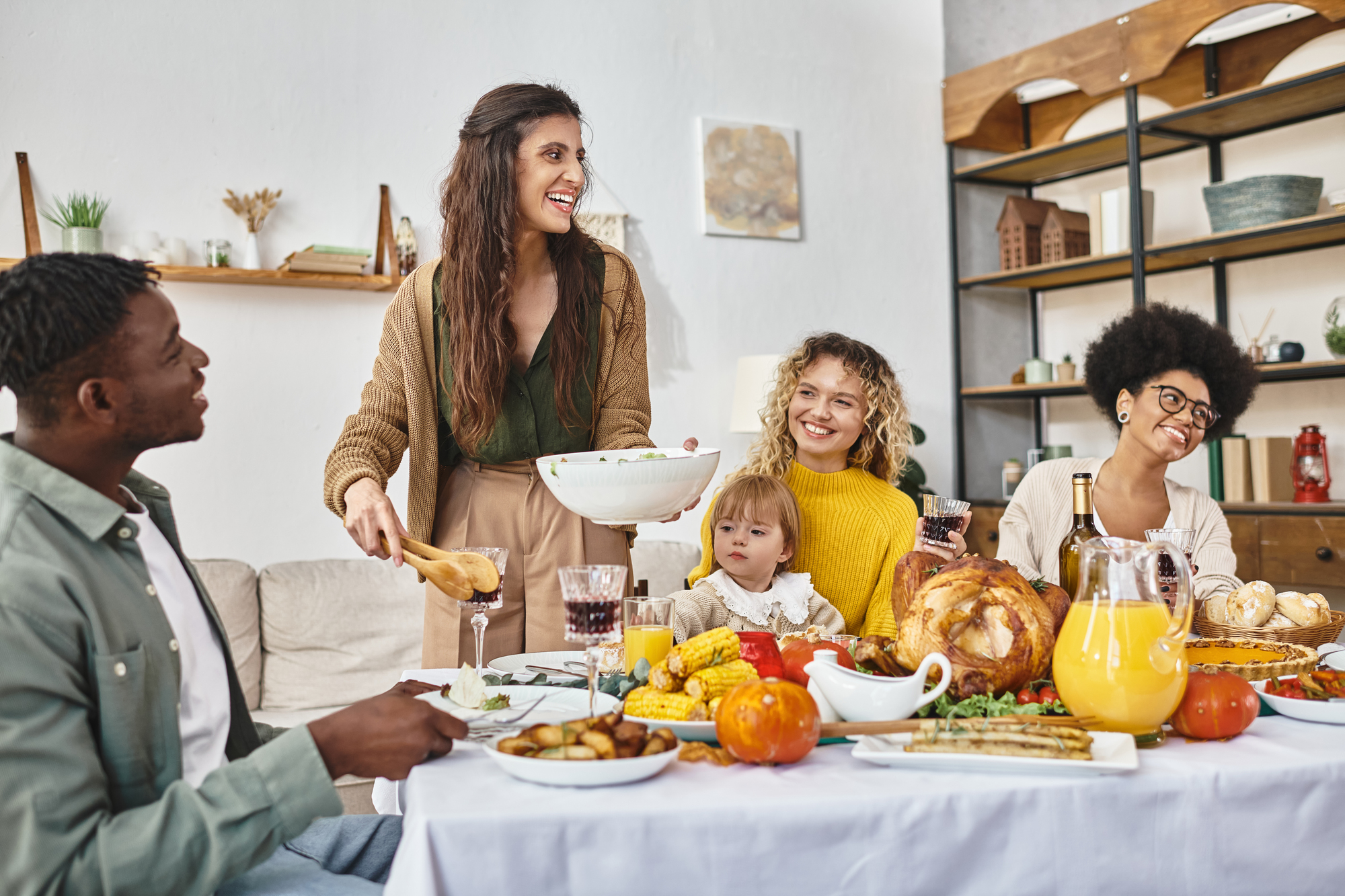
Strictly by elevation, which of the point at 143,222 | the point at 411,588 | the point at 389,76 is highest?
the point at 389,76

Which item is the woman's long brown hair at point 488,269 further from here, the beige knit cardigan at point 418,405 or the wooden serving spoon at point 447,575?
the wooden serving spoon at point 447,575

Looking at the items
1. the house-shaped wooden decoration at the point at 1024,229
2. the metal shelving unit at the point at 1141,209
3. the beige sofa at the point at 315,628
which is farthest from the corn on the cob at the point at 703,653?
the house-shaped wooden decoration at the point at 1024,229

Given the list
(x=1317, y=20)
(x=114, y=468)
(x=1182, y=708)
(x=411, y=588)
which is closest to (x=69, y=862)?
(x=114, y=468)

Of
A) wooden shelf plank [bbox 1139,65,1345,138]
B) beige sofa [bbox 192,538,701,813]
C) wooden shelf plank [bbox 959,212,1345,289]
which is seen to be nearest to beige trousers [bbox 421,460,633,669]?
beige sofa [bbox 192,538,701,813]

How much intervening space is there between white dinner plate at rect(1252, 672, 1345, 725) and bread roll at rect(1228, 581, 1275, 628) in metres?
0.39

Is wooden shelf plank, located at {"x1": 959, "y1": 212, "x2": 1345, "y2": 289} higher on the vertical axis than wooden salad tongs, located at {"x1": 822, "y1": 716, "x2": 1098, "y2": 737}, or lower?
higher

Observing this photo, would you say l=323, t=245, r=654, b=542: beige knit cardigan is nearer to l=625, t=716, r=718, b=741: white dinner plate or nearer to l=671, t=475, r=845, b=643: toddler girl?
l=671, t=475, r=845, b=643: toddler girl

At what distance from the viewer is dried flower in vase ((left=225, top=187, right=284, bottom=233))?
140 inches

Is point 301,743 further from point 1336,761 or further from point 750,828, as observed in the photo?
point 1336,761

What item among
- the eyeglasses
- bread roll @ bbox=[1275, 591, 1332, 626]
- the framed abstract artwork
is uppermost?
the framed abstract artwork

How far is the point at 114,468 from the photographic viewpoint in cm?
106

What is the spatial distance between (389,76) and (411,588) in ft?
6.07

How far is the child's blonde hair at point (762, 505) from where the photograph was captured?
225cm

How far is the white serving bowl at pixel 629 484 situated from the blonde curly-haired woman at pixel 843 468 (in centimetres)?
80
